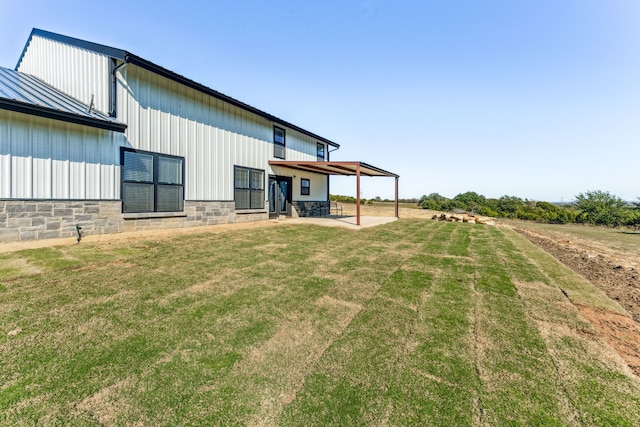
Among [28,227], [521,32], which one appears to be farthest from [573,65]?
[28,227]

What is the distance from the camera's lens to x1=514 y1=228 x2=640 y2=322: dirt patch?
Result: 13.8ft

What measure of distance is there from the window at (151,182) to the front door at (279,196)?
5036 millimetres

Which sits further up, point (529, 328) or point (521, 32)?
point (521, 32)

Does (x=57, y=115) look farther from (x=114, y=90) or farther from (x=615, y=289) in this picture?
(x=615, y=289)

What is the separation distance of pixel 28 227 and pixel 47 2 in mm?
8762

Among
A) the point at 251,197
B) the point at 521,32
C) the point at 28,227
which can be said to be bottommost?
the point at 28,227

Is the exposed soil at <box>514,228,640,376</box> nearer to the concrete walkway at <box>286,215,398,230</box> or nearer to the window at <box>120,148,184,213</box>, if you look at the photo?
the concrete walkway at <box>286,215,398,230</box>

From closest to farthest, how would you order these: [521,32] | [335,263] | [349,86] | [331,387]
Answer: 1. [331,387]
2. [335,263]
3. [521,32]
4. [349,86]

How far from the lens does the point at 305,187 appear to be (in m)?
16.6

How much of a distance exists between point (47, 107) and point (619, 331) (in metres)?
10.8

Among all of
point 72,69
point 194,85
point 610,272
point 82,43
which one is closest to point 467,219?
point 610,272

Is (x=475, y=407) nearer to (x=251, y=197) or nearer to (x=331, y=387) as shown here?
(x=331, y=387)

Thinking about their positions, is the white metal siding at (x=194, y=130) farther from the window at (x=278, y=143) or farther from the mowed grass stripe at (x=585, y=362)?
the mowed grass stripe at (x=585, y=362)

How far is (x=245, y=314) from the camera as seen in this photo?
121 inches
